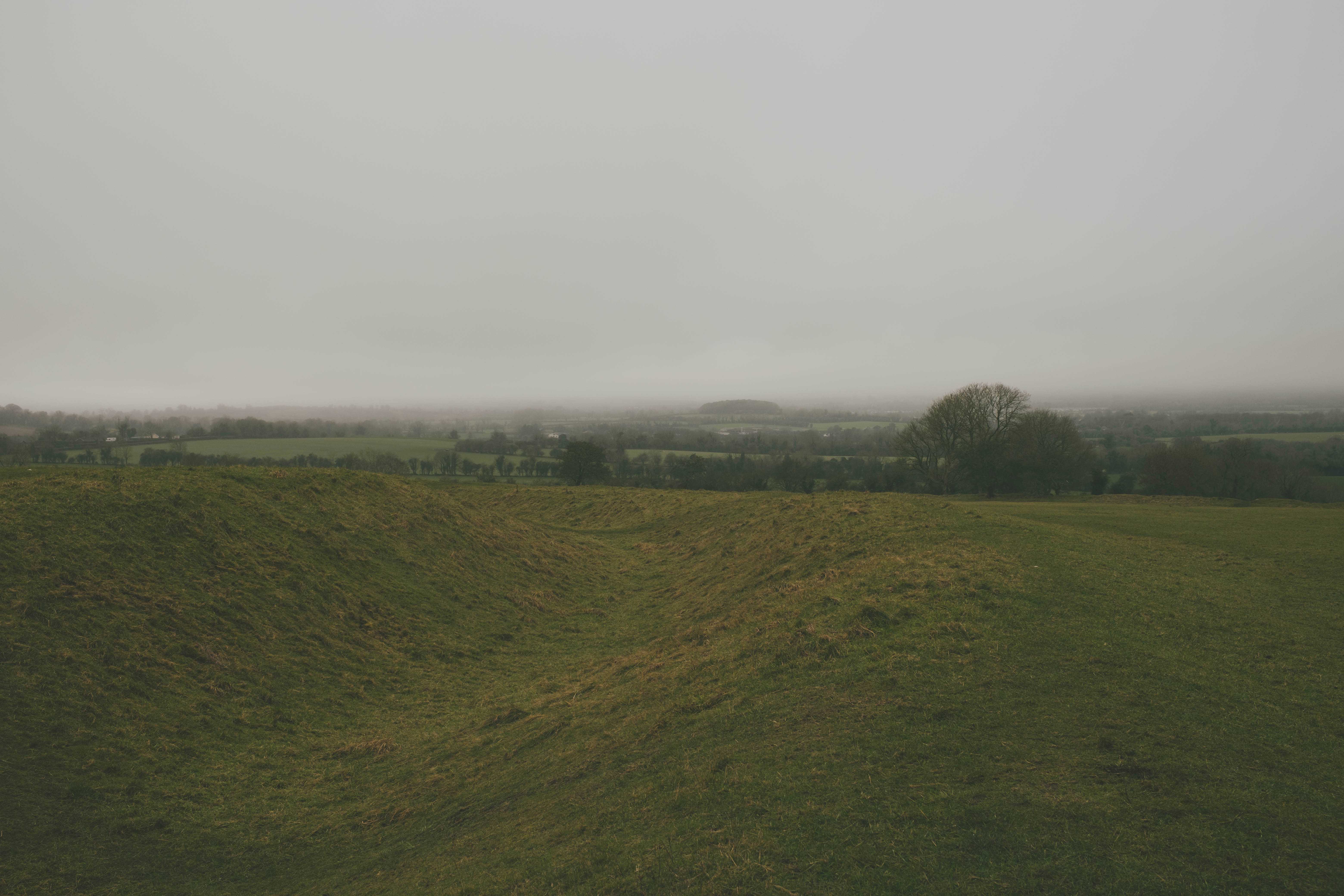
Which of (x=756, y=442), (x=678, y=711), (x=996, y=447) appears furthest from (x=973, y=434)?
(x=756, y=442)

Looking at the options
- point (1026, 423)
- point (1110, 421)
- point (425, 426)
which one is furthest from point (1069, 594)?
point (425, 426)

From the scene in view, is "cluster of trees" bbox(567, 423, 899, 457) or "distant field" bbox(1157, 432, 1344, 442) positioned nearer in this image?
"distant field" bbox(1157, 432, 1344, 442)

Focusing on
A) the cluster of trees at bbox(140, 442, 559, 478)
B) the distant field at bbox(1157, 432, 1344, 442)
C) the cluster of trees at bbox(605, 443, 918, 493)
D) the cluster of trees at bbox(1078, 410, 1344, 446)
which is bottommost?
the cluster of trees at bbox(605, 443, 918, 493)

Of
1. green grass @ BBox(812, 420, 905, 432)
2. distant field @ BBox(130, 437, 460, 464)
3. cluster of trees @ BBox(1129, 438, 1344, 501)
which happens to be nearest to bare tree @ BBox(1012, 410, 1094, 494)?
cluster of trees @ BBox(1129, 438, 1344, 501)

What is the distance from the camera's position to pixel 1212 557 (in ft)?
48.3

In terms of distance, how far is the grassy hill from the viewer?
18.1ft

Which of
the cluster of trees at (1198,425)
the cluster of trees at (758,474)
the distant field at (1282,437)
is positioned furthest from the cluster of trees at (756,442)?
the distant field at (1282,437)

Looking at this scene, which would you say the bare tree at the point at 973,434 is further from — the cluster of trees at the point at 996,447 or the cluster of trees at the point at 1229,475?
the cluster of trees at the point at 1229,475

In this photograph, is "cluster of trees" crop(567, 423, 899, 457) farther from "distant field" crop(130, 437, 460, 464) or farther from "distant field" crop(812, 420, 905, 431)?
"distant field" crop(130, 437, 460, 464)

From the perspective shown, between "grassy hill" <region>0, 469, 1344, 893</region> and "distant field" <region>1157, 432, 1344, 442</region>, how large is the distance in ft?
231

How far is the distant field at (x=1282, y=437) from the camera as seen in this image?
6844cm

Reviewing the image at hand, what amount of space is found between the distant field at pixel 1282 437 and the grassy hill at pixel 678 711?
70265 millimetres

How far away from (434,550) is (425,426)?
131665mm

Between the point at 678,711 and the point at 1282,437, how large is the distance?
105 metres
